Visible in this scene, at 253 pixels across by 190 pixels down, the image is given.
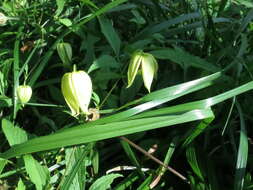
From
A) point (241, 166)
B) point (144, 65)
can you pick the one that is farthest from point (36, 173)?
point (241, 166)

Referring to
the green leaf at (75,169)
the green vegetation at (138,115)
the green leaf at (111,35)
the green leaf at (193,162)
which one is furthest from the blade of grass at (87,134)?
the green leaf at (111,35)

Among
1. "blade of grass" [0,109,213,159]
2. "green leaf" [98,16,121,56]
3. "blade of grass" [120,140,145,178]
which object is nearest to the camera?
"blade of grass" [0,109,213,159]

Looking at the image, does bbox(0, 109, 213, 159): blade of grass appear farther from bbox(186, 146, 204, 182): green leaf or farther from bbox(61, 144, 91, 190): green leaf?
bbox(186, 146, 204, 182): green leaf

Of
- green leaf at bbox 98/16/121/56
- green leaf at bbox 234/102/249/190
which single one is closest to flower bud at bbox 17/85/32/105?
green leaf at bbox 98/16/121/56

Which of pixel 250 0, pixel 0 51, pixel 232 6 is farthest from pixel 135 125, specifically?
pixel 232 6

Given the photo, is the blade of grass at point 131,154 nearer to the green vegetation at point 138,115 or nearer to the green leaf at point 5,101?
the green vegetation at point 138,115

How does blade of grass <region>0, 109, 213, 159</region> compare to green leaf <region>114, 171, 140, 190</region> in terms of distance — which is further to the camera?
green leaf <region>114, 171, 140, 190</region>

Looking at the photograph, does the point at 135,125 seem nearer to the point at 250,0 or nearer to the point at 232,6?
the point at 250,0

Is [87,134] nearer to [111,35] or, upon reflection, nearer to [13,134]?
[13,134]
